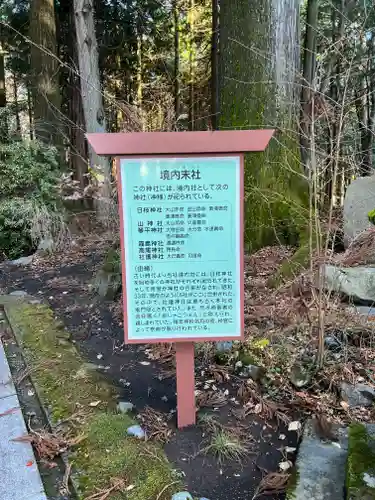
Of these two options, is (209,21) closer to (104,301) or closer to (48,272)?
(48,272)

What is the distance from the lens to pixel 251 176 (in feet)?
17.4

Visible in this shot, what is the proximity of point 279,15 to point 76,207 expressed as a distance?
21.8 ft

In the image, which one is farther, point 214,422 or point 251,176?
point 251,176

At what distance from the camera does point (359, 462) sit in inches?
74.9

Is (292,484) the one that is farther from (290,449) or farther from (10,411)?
(10,411)

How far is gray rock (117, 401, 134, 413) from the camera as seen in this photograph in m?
2.75

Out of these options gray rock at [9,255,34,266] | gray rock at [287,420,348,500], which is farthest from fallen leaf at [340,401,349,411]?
gray rock at [9,255,34,266]

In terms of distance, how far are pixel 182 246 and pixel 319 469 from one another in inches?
52.0

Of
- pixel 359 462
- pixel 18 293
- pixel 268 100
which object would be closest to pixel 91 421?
pixel 359 462

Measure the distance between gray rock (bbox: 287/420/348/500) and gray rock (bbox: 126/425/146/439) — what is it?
88cm

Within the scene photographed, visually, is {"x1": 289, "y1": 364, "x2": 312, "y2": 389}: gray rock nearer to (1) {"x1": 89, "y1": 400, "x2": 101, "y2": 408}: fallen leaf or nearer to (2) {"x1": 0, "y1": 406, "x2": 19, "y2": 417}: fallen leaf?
(1) {"x1": 89, "y1": 400, "x2": 101, "y2": 408}: fallen leaf

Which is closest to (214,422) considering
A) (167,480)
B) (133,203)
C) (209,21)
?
(167,480)

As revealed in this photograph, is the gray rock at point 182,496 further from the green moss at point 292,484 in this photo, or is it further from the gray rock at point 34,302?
the gray rock at point 34,302

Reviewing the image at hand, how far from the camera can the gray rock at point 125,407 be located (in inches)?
108
